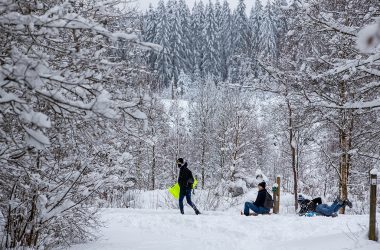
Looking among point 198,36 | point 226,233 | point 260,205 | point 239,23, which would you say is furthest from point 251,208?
point 198,36

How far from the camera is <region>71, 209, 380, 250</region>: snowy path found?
6445 mm

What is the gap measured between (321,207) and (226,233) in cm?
404

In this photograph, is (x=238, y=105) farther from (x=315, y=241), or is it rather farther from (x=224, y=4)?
(x=224, y=4)

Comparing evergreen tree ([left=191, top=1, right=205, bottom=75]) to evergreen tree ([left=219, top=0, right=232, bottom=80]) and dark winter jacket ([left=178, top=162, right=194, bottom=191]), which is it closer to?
evergreen tree ([left=219, top=0, right=232, bottom=80])

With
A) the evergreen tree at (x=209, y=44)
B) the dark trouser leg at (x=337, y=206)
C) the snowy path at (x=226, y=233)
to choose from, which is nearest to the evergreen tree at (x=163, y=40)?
the evergreen tree at (x=209, y=44)

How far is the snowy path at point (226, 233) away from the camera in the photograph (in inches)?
254

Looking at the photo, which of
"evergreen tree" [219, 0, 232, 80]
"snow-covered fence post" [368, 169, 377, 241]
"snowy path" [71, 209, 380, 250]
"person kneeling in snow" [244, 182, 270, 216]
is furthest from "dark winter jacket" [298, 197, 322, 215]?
"evergreen tree" [219, 0, 232, 80]

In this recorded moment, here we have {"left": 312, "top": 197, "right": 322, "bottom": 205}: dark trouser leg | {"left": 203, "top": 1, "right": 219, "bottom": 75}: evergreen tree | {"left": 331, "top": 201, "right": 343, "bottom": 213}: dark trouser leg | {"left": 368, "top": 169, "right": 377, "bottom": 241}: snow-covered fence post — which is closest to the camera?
{"left": 368, "top": 169, "right": 377, "bottom": 241}: snow-covered fence post

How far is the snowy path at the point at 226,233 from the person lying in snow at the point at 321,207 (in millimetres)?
885

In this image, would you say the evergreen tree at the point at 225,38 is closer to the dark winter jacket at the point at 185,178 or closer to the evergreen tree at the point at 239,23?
the evergreen tree at the point at 239,23

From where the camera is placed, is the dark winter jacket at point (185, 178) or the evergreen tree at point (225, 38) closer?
the dark winter jacket at point (185, 178)

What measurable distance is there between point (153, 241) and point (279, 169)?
36899 millimetres

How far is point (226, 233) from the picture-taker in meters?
7.90

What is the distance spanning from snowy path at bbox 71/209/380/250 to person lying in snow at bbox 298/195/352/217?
34.8 inches
